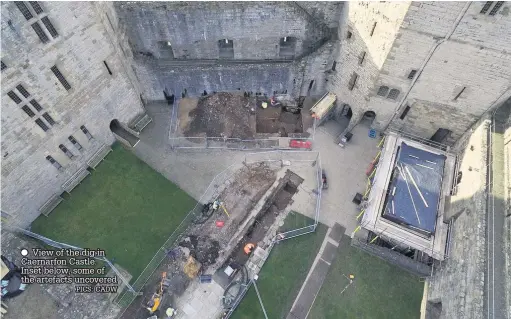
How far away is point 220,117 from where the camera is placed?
34.1 meters

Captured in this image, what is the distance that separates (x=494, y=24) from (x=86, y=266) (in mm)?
33426

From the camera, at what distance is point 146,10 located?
91.6 feet

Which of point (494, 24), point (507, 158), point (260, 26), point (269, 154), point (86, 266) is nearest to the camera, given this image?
point (494, 24)

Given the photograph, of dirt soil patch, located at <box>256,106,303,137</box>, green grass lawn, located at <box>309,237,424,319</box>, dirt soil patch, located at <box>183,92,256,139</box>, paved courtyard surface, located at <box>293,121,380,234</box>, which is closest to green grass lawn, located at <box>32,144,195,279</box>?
dirt soil patch, located at <box>183,92,256,139</box>

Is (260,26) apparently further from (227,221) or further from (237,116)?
(227,221)

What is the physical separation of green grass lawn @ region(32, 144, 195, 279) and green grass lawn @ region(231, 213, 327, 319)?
847cm

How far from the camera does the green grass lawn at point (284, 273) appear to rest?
2702 centimetres

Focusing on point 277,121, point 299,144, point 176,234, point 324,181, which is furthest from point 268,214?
point 277,121

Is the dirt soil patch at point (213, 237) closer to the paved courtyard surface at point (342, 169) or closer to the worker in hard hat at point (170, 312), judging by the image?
the worker in hard hat at point (170, 312)

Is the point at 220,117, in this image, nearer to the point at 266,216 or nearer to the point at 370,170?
the point at 266,216

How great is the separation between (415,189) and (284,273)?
41.7 feet

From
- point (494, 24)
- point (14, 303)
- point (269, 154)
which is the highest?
point (494, 24)

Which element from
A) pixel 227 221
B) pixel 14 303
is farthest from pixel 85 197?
pixel 227 221

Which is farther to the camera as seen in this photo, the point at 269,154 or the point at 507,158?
the point at 269,154
